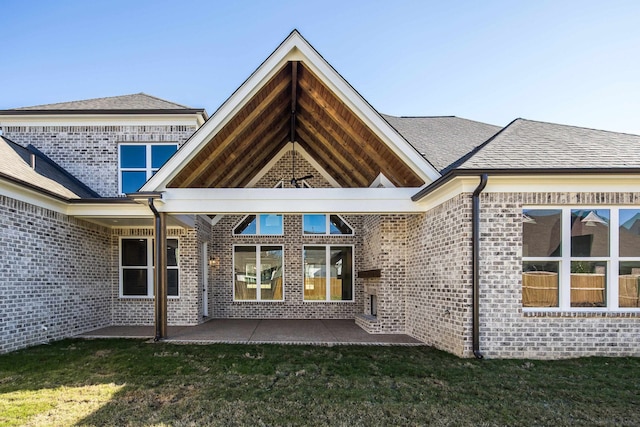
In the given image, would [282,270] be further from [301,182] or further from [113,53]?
[113,53]

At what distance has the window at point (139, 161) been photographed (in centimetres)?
1075

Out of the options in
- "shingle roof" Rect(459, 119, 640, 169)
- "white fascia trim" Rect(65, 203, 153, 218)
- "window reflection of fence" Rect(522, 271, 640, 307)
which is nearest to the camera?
"shingle roof" Rect(459, 119, 640, 169)

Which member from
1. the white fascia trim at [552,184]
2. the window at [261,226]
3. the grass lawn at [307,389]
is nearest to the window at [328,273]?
the window at [261,226]

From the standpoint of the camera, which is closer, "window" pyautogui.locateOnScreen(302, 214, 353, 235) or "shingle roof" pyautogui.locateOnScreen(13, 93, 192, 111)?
"shingle roof" pyautogui.locateOnScreen(13, 93, 192, 111)

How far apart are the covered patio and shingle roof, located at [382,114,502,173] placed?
4.34 metres

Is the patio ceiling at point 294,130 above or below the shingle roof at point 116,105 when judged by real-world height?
below

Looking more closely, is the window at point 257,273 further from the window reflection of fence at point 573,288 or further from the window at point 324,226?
the window reflection of fence at point 573,288

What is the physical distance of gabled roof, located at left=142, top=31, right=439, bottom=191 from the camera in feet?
23.4

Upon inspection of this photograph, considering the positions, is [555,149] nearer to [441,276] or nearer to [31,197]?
[441,276]

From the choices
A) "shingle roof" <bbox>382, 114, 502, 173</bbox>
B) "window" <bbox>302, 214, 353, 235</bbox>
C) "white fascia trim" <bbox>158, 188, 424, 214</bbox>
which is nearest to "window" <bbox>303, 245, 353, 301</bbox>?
"window" <bbox>302, 214, 353, 235</bbox>

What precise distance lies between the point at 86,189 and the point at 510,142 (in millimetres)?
11305

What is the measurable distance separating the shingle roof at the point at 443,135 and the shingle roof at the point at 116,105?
6.94m

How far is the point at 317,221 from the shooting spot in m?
12.2

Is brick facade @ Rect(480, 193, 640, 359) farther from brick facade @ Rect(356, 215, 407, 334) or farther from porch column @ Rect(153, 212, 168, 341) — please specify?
porch column @ Rect(153, 212, 168, 341)
